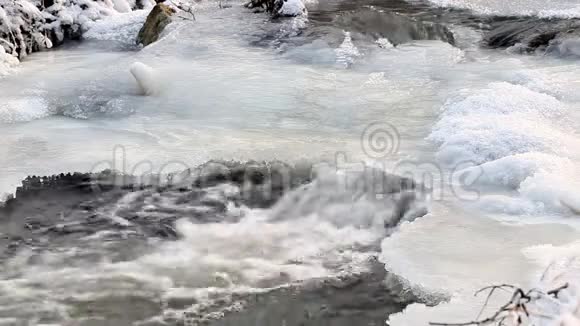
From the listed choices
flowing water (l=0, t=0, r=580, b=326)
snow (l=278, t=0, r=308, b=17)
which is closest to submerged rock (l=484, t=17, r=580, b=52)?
flowing water (l=0, t=0, r=580, b=326)

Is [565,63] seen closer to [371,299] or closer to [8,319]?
[371,299]

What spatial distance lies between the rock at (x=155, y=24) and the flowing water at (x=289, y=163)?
45cm

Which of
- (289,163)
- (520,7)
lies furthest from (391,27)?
(289,163)

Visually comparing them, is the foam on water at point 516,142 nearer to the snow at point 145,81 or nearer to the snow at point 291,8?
the snow at point 145,81

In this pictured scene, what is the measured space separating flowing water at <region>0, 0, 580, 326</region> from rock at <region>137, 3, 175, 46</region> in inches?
17.6

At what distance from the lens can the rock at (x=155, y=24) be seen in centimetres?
898

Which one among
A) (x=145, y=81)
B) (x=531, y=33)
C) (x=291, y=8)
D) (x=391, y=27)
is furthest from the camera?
(x=291, y=8)

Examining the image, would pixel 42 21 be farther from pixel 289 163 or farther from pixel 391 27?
pixel 289 163

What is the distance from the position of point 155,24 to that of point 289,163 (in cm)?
482

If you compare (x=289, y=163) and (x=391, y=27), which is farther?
(x=391, y=27)

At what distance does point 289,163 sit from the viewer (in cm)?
521

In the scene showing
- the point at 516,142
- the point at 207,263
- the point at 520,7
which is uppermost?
the point at 520,7

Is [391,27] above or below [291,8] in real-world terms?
below

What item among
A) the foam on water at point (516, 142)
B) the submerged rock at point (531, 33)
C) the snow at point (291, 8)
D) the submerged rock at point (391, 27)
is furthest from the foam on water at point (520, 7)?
the foam on water at point (516, 142)
